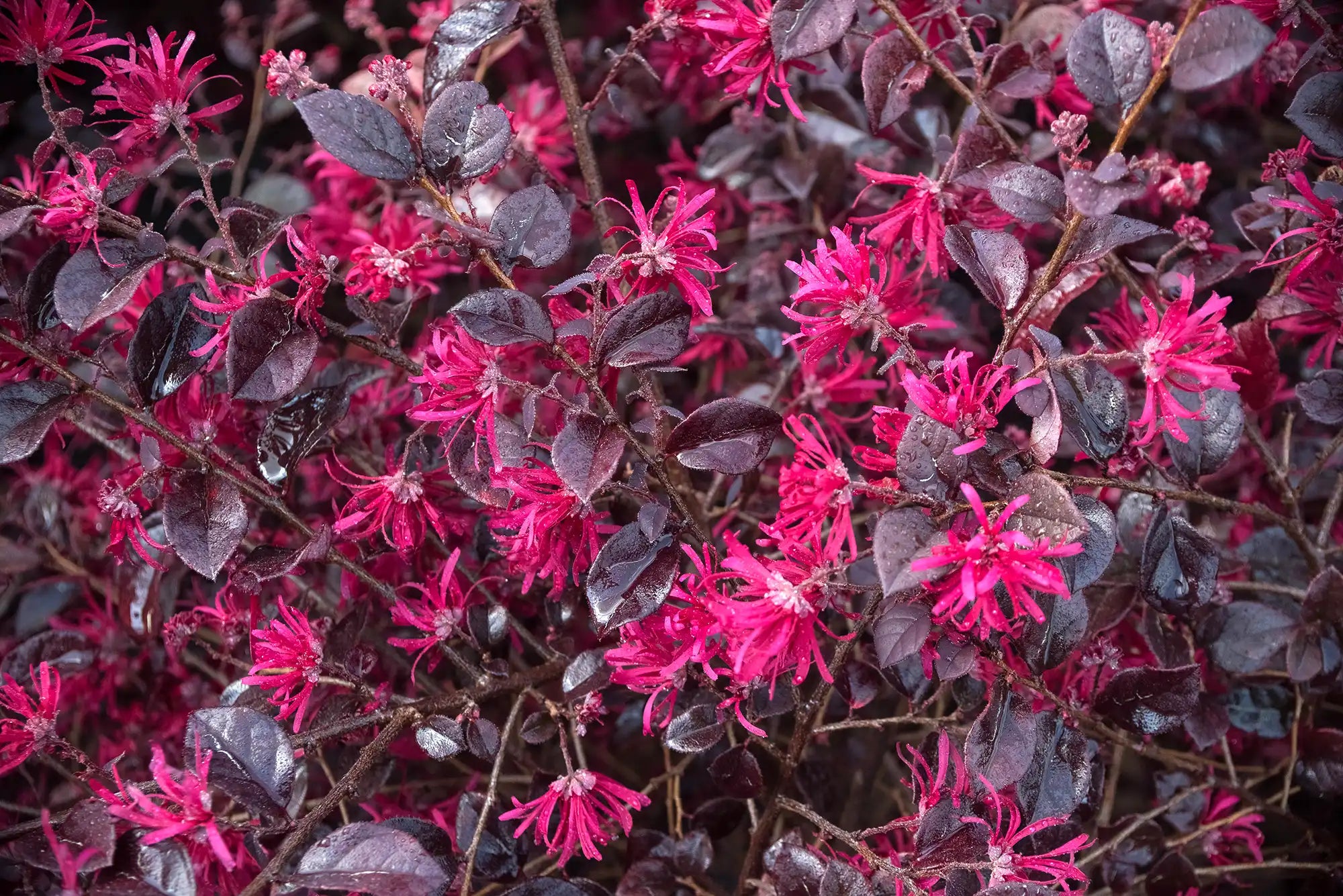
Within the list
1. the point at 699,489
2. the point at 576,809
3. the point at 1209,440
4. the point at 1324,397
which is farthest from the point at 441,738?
the point at 1324,397

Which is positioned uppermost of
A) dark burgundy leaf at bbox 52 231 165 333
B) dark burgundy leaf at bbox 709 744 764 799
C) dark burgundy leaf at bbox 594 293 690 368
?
dark burgundy leaf at bbox 52 231 165 333

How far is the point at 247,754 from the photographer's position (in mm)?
555

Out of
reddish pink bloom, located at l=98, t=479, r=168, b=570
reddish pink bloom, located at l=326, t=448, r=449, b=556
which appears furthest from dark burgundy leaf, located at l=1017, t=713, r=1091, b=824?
reddish pink bloom, located at l=98, t=479, r=168, b=570

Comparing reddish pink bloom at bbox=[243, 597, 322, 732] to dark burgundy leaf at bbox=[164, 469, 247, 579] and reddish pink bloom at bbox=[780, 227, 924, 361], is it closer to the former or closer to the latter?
dark burgundy leaf at bbox=[164, 469, 247, 579]

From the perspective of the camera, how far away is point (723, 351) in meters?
1.00

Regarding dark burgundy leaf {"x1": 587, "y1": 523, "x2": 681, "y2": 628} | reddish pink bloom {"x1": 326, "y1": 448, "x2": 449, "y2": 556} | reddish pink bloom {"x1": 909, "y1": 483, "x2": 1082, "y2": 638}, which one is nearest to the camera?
reddish pink bloom {"x1": 909, "y1": 483, "x2": 1082, "y2": 638}

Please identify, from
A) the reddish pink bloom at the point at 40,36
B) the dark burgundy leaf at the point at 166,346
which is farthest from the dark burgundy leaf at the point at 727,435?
the reddish pink bloom at the point at 40,36

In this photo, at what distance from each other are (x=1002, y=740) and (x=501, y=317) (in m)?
0.38

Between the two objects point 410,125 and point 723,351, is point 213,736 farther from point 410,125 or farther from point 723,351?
point 723,351

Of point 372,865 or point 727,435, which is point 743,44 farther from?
point 372,865

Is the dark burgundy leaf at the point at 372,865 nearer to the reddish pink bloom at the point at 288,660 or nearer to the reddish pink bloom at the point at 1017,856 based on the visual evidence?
the reddish pink bloom at the point at 288,660

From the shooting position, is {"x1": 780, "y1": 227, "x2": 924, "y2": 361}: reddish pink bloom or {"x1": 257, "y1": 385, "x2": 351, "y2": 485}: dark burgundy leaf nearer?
{"x1": 780, "y1": 227, "x2": 924, "y2": 361}: reddish pink bloom

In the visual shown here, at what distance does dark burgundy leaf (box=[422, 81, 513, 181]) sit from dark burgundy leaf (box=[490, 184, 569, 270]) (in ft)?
Result: 0.09

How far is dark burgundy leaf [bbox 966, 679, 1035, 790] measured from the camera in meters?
0.57
